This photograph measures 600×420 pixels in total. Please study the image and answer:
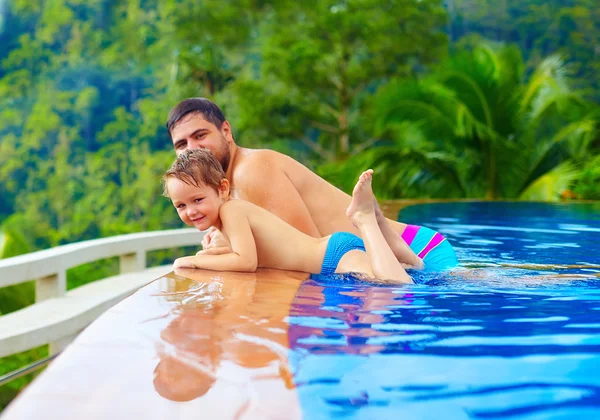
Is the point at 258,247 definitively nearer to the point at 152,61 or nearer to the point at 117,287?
the point at 117,287

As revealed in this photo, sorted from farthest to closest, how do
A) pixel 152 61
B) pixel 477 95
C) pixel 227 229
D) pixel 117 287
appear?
1. pixel 152 61
2. pixel 477 95
3. pixel 117 287
4. pixel 227 229

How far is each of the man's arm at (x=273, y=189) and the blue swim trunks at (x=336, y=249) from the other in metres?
0.30

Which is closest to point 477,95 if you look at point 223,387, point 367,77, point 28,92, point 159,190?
point 367,77

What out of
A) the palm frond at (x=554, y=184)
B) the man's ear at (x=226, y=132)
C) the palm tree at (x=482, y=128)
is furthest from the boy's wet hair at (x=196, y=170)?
the palm tree at (x=482, y=128)

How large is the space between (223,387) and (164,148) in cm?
2785

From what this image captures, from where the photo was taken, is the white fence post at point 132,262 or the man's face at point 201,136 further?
the white fence post at point 132,262

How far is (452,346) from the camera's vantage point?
1.58m

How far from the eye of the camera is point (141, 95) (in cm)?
3083

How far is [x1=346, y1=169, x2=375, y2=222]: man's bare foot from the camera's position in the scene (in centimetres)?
271

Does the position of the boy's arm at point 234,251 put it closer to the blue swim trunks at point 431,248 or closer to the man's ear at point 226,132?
the man's ear at point 226,132

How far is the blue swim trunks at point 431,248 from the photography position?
3.17 m

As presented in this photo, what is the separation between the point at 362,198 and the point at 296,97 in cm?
1920

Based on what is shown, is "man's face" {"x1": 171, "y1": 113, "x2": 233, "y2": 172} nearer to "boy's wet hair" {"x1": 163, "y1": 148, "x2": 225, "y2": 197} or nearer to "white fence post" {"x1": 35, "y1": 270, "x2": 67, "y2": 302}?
"boy's wet hair" {"x1": 163, "y1": 148, "x2": 225, "y2": 197}

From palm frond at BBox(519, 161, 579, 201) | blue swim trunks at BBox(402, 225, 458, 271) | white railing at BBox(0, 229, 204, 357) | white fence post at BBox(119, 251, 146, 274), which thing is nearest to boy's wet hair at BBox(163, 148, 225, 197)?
blue swim trunks at BBox(402, 225, 458, 271)
